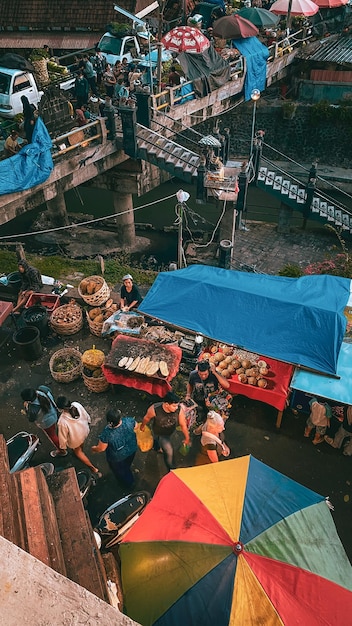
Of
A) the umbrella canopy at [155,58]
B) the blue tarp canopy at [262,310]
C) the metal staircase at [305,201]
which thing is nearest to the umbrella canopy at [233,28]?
the umbrella canopy at [155,58]

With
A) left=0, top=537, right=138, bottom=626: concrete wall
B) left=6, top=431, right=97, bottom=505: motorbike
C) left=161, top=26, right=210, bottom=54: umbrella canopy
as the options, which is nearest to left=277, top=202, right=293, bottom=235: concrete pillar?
left=161, top=26, right=210, bottom=54: umbrella canopy

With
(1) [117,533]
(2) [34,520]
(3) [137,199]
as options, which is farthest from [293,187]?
(2) [34,520]

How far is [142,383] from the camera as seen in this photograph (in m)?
8.95

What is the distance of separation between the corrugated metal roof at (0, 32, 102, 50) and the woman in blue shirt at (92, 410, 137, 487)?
1035 inches

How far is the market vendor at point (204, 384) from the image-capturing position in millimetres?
7824

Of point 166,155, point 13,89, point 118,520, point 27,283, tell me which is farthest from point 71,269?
point 118,520

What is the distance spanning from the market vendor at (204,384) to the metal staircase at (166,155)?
846cm

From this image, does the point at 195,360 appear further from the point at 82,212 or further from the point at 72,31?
the point at 72,31

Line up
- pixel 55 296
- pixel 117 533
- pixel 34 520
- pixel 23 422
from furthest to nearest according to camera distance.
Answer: pixel 55 296, pixel 23 422, pixel 117 533, pixel 34 520

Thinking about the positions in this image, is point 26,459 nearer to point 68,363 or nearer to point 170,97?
point 68,363

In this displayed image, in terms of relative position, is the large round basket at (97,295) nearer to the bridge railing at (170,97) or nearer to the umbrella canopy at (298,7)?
the bridge railing at (170,97)

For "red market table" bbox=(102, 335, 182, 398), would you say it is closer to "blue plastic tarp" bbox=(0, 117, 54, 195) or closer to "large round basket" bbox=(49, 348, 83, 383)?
"large round basket" bbox=(49, 348, 83, 383)

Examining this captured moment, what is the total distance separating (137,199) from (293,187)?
9.26 meters

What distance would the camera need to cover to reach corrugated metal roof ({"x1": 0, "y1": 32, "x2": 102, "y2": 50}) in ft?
84.4
